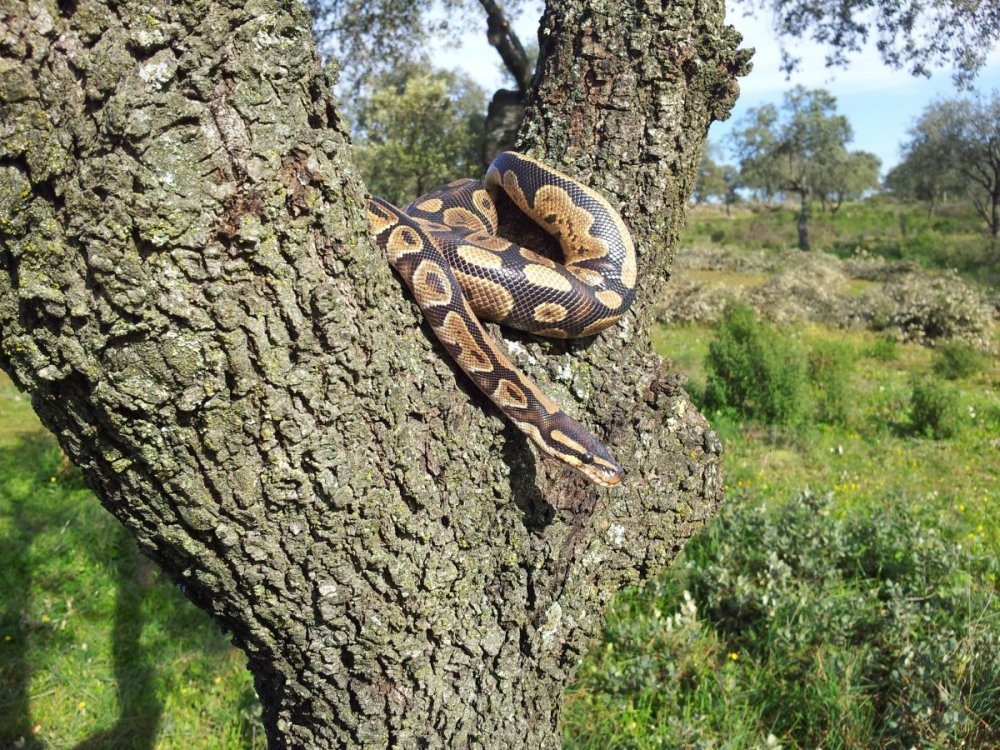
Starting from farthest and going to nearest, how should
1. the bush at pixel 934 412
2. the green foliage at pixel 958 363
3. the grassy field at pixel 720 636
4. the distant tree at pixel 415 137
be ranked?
the distant tree at pixel 415 137, the green foliage at pixel 958 363, the bush at pixel 934 412, the grassy field at pixel 720 636

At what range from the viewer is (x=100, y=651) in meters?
6.47

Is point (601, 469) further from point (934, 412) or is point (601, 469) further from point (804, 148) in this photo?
point (804, 148)

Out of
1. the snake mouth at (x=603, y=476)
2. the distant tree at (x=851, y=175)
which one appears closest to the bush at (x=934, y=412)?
the snake mouth at (x=603, y=476)

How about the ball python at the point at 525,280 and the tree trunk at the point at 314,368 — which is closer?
the tree trunk at the point at 314,368

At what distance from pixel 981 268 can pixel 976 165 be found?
12358mm

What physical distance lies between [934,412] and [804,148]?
4583 centimetres

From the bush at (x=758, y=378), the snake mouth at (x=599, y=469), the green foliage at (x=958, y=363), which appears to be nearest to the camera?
the snake mouth at (x=599, y=469)

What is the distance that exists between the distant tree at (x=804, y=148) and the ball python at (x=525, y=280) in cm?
4967

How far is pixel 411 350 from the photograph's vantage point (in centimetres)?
251

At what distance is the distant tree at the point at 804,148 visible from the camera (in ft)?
164

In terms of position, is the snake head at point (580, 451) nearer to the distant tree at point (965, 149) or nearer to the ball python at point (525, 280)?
the ball python at point (525, 280)

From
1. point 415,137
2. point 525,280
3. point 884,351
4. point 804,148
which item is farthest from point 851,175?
point 525,280

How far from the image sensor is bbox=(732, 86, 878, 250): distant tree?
4994 cm

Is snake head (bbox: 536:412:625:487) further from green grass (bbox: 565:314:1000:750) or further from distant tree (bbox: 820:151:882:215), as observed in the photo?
distant tree (bbox: 820:151:882:215)
